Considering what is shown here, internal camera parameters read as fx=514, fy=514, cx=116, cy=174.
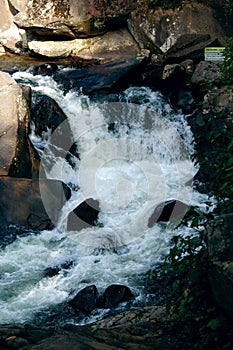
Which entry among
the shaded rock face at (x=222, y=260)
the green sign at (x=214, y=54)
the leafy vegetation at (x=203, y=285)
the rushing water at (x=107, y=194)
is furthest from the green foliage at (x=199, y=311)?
the green sign at (x=214, y=54)

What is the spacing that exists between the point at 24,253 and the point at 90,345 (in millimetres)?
3538

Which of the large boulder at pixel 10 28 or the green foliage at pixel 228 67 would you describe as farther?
the large boulder at pixel 10 28

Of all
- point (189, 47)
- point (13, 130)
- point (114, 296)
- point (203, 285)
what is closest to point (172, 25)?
point (189, 47)

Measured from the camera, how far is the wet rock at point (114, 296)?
5996 mm

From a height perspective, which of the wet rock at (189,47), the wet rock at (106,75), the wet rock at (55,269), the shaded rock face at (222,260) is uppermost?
the wet rock at (189,47)

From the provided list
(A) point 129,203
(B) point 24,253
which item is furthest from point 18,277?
(A) point 129,203

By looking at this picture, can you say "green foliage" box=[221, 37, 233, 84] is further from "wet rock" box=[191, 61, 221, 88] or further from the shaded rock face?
the shaded rock face

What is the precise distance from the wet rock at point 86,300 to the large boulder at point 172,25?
687 centimetres

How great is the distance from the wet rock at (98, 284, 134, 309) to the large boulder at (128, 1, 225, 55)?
22.2 ft

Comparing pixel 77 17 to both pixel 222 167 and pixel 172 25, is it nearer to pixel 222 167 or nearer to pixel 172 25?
pixel 172 25

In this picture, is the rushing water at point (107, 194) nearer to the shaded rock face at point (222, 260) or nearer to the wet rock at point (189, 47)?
the wet rock at point (189, 47)

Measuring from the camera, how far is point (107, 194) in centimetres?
880

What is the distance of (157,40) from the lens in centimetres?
1161

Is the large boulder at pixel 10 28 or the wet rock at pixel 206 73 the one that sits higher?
the large boulder at pixel 10 28
